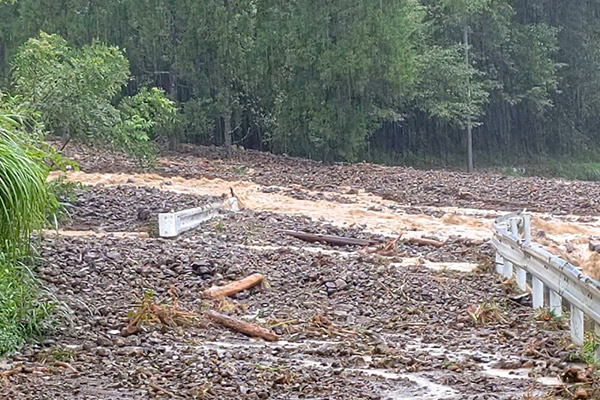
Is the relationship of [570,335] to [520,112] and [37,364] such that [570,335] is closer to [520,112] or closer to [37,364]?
[37,364]

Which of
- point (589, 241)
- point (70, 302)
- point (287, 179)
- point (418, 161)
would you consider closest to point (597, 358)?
point (70, 302)

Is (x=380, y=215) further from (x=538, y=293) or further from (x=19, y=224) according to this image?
(x=19, y=224)

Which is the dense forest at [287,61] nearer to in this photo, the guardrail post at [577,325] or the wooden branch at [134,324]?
the wooden branch at [134,324]

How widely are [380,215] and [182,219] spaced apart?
7429 mm

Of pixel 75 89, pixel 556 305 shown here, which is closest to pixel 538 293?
pixel 556 305

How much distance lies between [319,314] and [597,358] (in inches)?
137

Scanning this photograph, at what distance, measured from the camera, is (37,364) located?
723 cm

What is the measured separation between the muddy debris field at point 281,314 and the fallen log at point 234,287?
0.30 ft

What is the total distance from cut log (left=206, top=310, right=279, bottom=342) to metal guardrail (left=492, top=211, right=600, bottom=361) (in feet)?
8.98

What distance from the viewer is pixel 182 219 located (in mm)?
15367

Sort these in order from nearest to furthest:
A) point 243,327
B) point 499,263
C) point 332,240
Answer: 1. point 243,327
2. point 499,263
3. point 332,240

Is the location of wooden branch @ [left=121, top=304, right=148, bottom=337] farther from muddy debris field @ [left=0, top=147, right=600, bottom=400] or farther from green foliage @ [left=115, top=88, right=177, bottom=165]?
green foliage @ [left=115, top=88, right=177, bottom=165]

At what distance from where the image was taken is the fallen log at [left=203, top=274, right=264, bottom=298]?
10.8 m

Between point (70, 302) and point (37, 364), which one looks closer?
point (37, 364)
